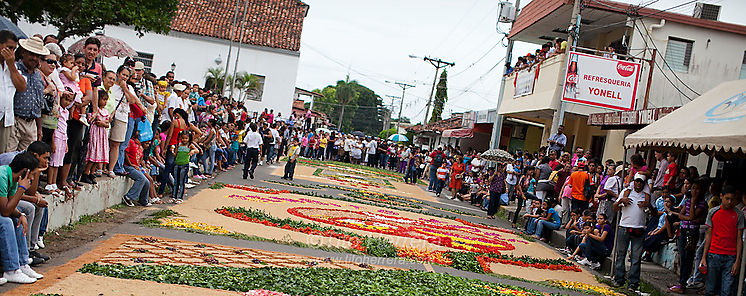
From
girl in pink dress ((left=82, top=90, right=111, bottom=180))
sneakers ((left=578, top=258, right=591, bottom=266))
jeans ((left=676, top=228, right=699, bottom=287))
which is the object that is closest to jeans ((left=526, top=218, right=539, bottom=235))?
sneakers ((left=578, top=258, right=591, bottom=266))

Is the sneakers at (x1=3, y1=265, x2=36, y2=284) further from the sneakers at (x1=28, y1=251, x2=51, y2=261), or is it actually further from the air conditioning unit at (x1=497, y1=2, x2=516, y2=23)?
the air conditioning unit at (x1=497, y1=2, x2=516, y2=23)

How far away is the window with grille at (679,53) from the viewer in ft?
76.1

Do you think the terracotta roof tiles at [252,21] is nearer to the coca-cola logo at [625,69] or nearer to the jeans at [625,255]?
the coca-cola logo at [625,69]

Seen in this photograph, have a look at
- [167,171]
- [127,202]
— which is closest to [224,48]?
[167,171]

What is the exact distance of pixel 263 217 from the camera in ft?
43.9

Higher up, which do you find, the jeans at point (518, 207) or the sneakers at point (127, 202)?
the jeans at point (518, 207)

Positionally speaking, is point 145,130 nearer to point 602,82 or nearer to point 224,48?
point 602,82

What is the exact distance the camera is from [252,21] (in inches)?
1853

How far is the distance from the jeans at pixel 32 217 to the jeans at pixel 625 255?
935 centimetres

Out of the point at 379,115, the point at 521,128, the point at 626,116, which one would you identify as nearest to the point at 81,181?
the point at 626,116

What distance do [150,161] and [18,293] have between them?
25.8ft

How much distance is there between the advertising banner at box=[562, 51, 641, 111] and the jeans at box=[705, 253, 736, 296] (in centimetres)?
1207

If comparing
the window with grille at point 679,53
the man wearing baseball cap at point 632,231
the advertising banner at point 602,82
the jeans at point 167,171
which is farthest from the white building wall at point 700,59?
the jeans at point 167,171

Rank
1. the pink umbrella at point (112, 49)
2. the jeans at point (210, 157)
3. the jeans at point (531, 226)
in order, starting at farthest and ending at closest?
the jeans at point (210, 157), the pink umbrella at point (112, 49), the jeans at point (531, 226)
